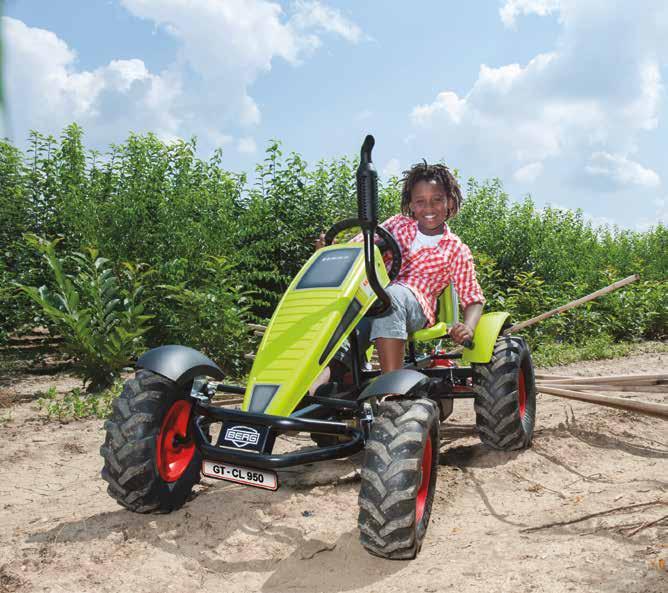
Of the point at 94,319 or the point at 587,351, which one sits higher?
the point at 94,319

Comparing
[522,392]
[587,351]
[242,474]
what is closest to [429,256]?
[522,392]

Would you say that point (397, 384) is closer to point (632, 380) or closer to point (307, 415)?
point (307, 415)

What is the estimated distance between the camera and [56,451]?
4.60m

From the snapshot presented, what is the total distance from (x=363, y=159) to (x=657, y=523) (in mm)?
2062

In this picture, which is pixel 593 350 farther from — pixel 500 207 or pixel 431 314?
pixel 431 314

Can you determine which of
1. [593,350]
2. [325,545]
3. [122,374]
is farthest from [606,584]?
[593,350]

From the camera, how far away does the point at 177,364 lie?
10.2 feet

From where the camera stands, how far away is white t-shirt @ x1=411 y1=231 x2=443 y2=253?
423 cm

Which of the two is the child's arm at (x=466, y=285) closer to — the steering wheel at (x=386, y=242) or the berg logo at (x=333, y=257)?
the steering wheel at (x=386, y=242)

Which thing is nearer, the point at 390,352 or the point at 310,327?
the point at 310,327

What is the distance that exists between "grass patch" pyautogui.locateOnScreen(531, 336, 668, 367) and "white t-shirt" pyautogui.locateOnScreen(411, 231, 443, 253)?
502cm

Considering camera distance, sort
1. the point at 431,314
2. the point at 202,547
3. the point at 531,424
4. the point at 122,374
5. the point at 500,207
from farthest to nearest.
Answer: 1. the point at 500,207
2. the point at 122,374
3. the point at 531,424
4. the point at 431,314
5. the point at 202,547

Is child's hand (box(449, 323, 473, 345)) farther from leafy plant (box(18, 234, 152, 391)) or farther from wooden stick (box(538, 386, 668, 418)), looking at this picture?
leafy plant (box(18, 234, 152, 391))

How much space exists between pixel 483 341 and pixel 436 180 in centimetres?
110
